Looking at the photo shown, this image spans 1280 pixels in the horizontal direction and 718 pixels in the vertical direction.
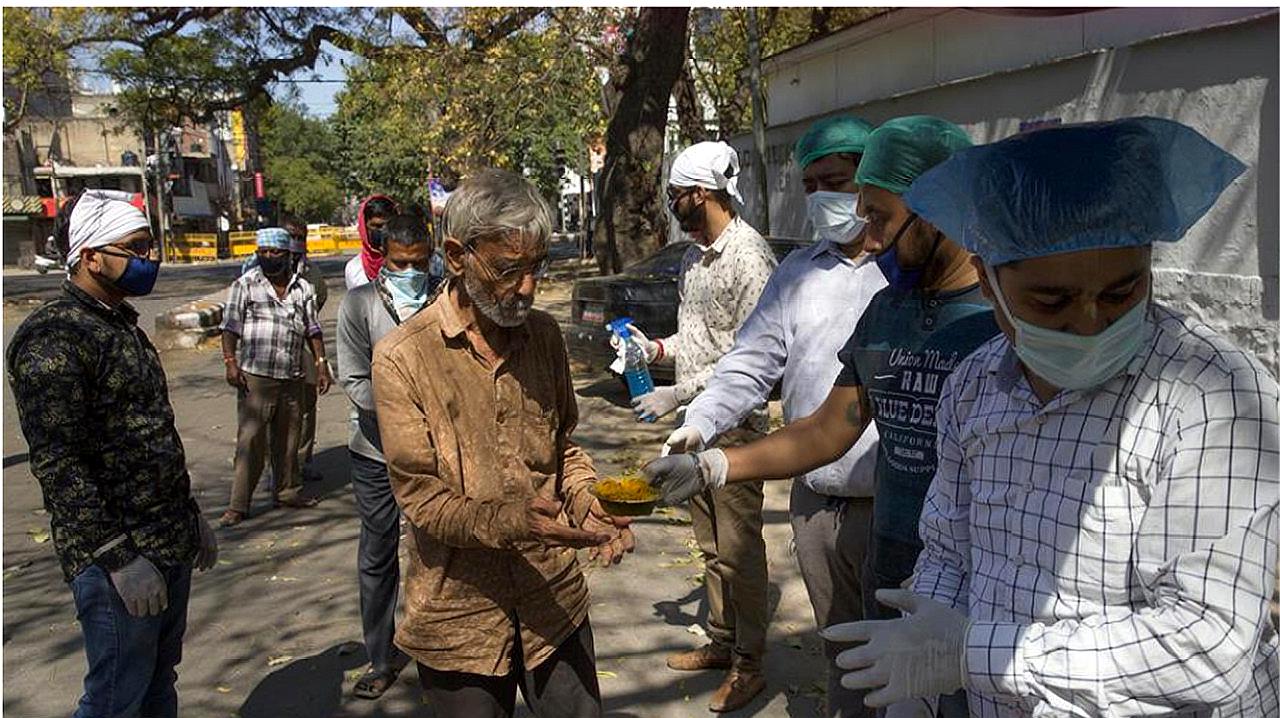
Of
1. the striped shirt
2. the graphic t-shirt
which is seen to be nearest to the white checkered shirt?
the graphic t-shirt

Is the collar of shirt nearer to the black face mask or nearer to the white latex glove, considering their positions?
the white latex glove

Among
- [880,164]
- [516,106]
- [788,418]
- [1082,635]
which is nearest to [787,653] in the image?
[788,418]

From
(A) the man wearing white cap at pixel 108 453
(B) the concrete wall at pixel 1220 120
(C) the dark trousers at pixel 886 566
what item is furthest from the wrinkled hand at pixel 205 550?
(B) the concrete wall at pixel 1220 120

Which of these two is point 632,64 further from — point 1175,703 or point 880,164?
point 1175,703

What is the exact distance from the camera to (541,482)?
8.43ft

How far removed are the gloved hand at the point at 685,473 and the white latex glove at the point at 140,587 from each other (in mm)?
1478

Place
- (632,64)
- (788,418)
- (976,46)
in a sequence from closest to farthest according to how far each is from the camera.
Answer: (788,418) < (976,46) < (632,64)

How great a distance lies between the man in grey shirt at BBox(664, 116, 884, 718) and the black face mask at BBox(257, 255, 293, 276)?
14.9 feet

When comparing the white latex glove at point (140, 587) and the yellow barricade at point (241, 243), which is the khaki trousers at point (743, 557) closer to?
the white latex glove at point (140, 587)

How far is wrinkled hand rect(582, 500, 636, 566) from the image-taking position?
2426mm

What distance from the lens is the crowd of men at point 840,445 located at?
56.2 inches

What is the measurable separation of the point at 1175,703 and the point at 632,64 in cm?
1153

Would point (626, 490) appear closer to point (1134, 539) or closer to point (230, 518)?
point (1134, 539)

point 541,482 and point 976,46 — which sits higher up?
point 976,46
